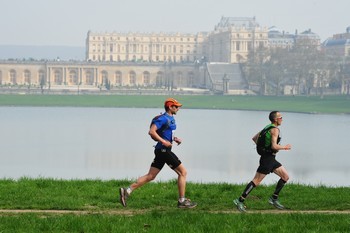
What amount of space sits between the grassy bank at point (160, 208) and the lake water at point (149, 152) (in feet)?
19.5

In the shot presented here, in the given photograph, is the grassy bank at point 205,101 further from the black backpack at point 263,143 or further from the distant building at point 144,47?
the black backpack at point 263,143

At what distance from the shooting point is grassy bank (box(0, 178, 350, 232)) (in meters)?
11.9

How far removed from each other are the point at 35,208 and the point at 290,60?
11508cm

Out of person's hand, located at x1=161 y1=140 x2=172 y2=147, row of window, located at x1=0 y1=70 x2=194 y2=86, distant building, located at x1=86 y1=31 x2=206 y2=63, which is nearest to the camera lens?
person's hand, located at x1=161 y1=140 x2=172 y2=147

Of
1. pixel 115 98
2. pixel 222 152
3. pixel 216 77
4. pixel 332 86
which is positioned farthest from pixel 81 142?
pixel 216 77

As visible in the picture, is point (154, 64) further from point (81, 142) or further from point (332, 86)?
point (81, 142)

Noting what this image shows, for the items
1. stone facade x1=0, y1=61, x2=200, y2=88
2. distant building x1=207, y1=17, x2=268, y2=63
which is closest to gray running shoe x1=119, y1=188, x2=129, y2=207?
stone facade x1=0, y1=61, x2=200, y2=88

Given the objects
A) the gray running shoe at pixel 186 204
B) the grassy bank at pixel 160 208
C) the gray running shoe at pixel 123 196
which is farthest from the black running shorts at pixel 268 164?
the gray running shoe at pixel 123 196

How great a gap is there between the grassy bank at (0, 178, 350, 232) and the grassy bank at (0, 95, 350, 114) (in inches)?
3077

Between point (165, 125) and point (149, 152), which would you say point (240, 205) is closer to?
point (165, 125)

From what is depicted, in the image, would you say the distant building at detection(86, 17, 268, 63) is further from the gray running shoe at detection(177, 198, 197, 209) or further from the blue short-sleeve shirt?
the gray running shoe at detection(177, 198, 197, 209)

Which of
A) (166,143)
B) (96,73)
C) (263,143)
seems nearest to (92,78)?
(96,73)

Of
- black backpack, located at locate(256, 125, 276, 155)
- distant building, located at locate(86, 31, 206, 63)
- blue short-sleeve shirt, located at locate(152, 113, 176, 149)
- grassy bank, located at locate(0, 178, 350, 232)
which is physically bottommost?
distant building, located at locate(86, 31, 206, 63)

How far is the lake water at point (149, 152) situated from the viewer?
2942cm
